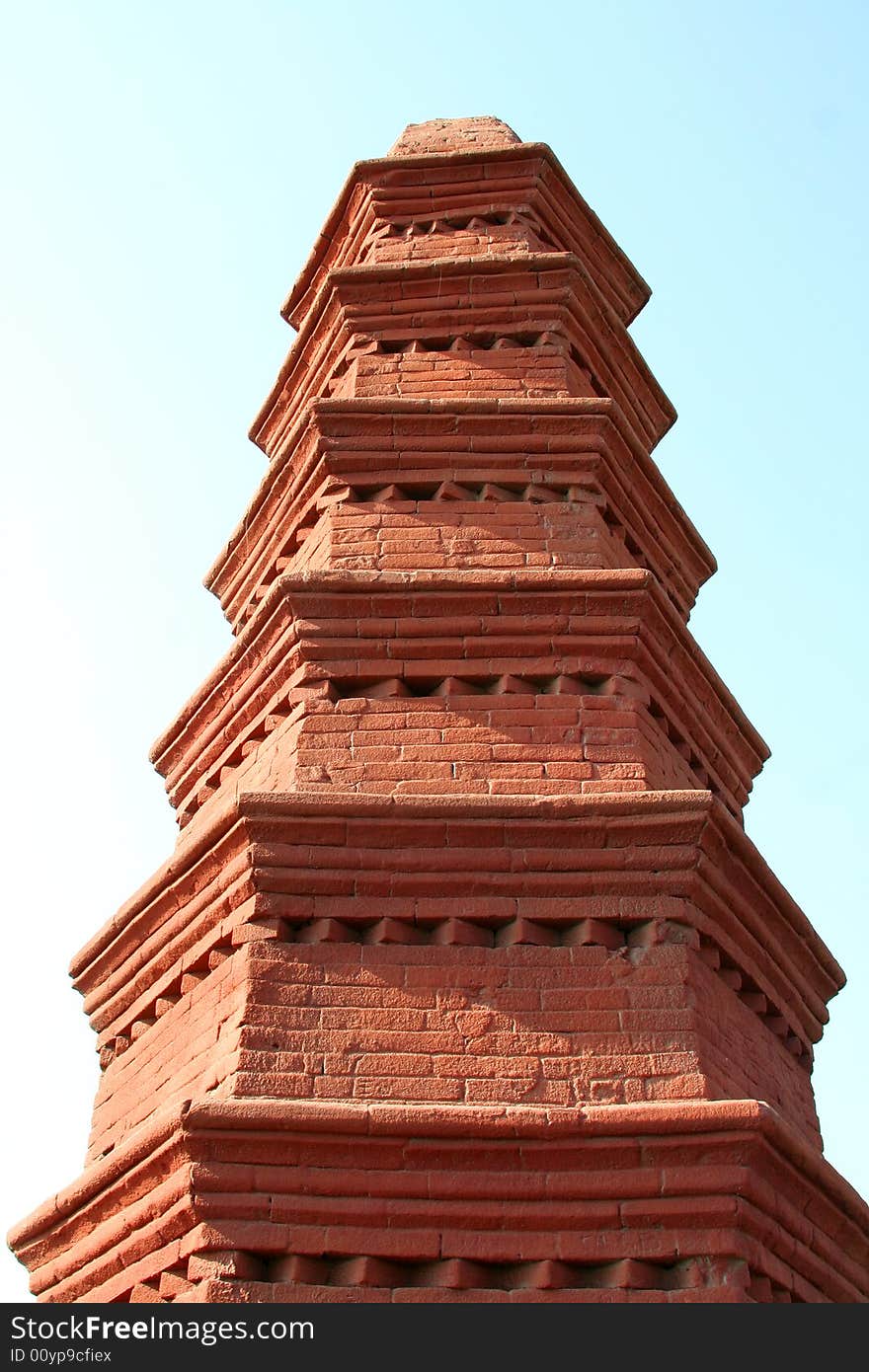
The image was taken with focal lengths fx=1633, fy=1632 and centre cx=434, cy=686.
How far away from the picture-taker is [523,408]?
5918mm

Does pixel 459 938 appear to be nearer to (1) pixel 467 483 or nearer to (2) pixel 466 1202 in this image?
(2) pixel 466 1202

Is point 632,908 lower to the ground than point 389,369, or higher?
lower

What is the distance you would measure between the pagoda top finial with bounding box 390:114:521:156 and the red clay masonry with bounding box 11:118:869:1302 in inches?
→ 76.0

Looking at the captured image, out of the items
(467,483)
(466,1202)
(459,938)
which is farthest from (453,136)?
(466,1202)

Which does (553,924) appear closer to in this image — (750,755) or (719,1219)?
(719,1219)

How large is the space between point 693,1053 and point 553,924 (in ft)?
1.71

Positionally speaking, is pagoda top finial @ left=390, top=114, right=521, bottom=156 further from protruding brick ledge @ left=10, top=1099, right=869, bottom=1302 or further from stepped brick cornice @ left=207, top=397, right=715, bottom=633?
Result: protruding brick ledge @ left=10, top=1099, right=869, bottom=1302

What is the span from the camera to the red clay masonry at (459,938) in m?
3.88

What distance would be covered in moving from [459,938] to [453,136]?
5.04 meters

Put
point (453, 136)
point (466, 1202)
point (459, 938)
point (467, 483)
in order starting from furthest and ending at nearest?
point (453, 136), point (467, 483), point (459, 938), point (466, 1202)

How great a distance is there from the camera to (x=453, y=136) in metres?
8.10

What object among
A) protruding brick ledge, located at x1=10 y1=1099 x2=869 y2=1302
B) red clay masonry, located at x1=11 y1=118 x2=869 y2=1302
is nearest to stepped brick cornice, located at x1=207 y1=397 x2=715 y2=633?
red clay masonry, located at x1=11 y1=118 x2=869 y2=1302
